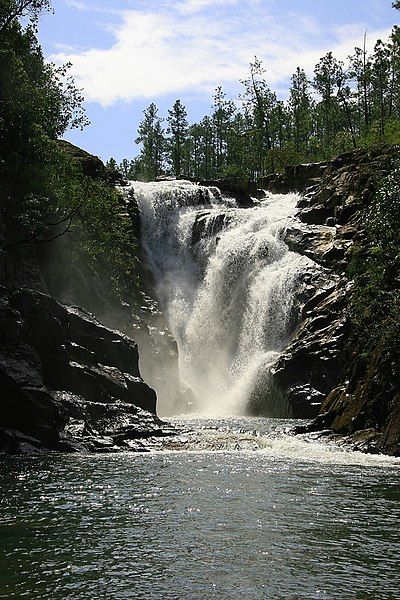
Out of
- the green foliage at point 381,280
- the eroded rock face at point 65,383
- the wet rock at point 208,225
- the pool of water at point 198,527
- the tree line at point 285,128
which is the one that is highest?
the tree line at point 285,128

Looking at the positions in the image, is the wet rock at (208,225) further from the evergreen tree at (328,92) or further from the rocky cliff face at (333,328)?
the evergreen tree at (328,92)

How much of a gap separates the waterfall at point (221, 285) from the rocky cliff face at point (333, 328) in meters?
1.64

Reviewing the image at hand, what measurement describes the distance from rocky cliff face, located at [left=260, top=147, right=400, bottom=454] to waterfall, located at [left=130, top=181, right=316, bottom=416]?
1.64 m

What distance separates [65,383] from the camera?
27.8 metres

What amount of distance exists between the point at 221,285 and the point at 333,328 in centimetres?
1172

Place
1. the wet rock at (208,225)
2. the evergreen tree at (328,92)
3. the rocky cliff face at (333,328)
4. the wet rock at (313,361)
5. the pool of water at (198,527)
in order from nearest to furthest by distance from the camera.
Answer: the pool of water at (198,527), the rocky cliff face at (333,328), the wet rock at (313,361), the wet rock at (208,225), the evergreen tree at (328,92)

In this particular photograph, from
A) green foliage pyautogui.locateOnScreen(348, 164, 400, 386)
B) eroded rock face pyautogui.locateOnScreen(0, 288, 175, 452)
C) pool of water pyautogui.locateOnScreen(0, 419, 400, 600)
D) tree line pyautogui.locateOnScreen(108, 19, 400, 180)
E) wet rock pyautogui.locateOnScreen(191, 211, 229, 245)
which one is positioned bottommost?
pool of water pyautogui.locateOnScreen(0, 419, 400, 600)

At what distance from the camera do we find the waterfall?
1726 inches

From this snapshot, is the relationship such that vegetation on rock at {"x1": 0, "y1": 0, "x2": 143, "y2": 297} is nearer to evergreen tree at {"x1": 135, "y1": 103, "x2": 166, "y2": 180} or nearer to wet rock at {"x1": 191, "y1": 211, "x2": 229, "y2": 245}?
wet rock at {"x1": 191, "y1": 211, "x2": 229, "y2": 245}

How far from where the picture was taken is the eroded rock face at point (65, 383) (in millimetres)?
24016

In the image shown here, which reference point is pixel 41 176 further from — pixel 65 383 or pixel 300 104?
pixel 300 104

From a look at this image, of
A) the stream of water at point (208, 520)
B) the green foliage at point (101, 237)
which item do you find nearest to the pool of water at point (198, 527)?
the stream of water at point (208, 520)

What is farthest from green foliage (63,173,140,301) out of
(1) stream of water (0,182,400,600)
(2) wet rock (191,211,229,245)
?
(1) stream of water (0,182,400,600)

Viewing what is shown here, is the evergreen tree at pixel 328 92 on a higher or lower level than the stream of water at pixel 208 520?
higher
